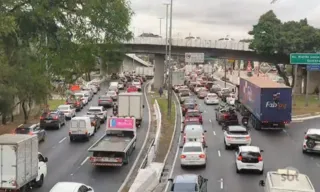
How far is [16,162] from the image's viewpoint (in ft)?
67.3

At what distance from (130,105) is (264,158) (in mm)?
17108

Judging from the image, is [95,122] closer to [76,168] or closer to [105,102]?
[76,168]

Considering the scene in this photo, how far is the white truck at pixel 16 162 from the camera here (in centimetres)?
2052

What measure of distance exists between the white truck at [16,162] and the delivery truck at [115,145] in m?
5.22

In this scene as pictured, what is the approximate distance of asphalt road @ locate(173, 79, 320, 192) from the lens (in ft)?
79.3

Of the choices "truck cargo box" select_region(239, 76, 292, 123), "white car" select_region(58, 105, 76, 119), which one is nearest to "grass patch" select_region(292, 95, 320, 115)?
"truck cargo box" select_region(239, 76, 292, 123)

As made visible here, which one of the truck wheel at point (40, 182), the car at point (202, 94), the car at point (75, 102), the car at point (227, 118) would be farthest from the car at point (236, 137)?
the car at point (202, 94)

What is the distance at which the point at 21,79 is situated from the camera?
41.3 meters

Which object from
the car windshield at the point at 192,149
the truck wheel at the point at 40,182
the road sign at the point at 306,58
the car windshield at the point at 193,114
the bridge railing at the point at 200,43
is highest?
the bridge railing at the point at 200,43

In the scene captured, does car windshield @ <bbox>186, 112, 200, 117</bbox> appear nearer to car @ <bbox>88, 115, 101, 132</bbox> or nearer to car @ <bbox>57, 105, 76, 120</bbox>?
car @ <bbox>88, 115, 101, 132</bbox>

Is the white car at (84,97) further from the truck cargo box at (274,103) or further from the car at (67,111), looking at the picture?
the truck cargo box at (274,103)

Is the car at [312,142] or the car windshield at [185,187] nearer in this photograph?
the car windshield at [185,187]

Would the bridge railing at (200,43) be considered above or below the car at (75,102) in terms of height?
above

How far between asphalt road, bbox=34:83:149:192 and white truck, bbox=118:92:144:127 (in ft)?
20.8
